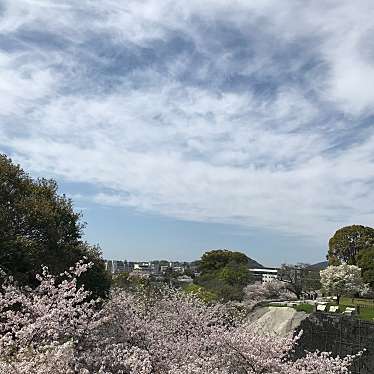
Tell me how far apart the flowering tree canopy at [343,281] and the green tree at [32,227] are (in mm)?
29819

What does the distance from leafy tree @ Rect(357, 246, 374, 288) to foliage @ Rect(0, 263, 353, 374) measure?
34.1 m

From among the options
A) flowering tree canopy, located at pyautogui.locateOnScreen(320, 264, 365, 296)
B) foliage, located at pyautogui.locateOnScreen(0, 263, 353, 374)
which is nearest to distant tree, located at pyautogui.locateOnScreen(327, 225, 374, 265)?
flowering tree canopy, located at pyautogui.locateOnScreen(320, 264, 365, 296)

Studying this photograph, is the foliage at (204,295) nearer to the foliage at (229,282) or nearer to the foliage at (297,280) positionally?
the foliage at (229,282)

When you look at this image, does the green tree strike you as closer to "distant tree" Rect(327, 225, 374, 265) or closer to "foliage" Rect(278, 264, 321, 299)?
"foliage" Rect(278, 264, 321, 299)

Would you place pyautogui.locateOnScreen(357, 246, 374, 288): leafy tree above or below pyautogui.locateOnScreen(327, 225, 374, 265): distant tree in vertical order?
below

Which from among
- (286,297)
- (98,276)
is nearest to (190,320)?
(98,276)

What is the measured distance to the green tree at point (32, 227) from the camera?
11281mm

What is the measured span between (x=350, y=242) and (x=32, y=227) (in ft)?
141

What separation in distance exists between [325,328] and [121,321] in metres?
12.1

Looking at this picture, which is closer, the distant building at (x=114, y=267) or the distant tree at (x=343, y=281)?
the distant building at (x=114, y=267)

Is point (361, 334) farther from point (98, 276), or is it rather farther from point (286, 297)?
point (286, 297)

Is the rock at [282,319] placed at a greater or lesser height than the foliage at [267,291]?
lesser

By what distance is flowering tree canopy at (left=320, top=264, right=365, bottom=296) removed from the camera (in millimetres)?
39312

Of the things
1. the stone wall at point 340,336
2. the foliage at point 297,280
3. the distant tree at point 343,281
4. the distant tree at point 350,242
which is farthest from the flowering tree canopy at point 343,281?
the stone wall at point 340,336
